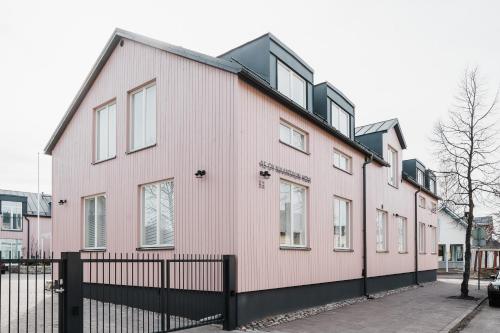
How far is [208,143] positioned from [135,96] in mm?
3757

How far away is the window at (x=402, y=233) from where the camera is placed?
73.6 ft

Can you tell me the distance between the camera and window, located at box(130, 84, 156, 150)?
1257 centimetres

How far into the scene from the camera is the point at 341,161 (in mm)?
16344

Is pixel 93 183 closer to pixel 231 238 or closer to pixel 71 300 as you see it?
pixel 231 238

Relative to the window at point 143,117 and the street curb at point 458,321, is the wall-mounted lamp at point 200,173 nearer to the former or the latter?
the window at point 143,117

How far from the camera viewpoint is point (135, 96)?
43.5 feet

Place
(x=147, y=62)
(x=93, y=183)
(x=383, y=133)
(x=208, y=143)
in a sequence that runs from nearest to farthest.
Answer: (x=208, y=143)
(x=147, y=62)
(x=93, y=183)
(x=383, y=133)

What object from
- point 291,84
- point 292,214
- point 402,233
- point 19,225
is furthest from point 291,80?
point 19,225

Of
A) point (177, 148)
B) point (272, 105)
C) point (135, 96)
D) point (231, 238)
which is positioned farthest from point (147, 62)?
point (231, 238)

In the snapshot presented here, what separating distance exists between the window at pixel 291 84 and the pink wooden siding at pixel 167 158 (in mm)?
3130

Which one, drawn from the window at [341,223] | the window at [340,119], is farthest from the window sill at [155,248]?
the window at [340,119]

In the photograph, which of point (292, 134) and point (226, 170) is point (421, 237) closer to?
point (292, 134)

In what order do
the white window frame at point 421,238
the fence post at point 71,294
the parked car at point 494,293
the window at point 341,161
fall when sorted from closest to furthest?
the fence post at point 71,294, the parked car at point 494,293, the window at point 341,161, the white window frame at point 421,238

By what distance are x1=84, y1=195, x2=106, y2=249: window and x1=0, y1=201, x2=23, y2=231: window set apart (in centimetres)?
2967
